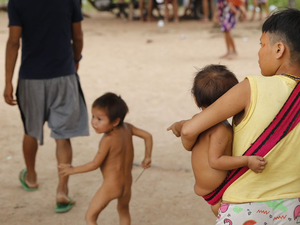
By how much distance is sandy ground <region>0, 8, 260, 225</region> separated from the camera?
3.77 meters

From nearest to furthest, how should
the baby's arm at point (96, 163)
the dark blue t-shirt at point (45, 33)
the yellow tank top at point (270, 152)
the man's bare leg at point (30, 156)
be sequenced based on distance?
the yellow tank top at point (270, 152) < the baby's arm at point (96, 163) < the dark blue t-shirt at point (45, 33) < the man's bare leg at point (30, 156)

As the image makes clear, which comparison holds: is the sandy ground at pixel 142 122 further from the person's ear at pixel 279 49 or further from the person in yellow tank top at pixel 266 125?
the person's ear at pixel 279 49

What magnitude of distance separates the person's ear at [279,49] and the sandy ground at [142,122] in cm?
191

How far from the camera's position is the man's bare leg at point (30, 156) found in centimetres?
399

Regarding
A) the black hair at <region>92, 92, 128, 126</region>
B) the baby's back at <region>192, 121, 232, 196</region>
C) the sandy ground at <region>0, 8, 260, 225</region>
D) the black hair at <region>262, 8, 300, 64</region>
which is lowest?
the sandy ground at <region>0, 8, 260, 225</region>

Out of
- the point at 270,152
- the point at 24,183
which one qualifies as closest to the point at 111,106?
the point at 270,152

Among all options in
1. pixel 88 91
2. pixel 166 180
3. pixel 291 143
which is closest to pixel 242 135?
pixel 291 143

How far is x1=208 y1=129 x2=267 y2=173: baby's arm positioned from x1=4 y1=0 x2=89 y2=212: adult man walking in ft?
6.56

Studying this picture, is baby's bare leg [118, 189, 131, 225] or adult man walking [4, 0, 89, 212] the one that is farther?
adult man walking [4, 0, 89, 212]

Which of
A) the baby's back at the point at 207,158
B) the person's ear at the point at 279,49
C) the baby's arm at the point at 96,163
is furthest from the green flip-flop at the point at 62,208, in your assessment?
the person's ear at the point at 279,49

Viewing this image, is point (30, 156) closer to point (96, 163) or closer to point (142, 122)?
point (96, 163)

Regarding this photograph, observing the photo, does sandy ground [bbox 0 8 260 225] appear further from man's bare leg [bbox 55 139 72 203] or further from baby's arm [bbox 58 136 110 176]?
baby's arm [bbox 58 136 110 176]

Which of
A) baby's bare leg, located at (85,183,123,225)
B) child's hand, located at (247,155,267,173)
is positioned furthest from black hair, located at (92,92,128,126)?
child's hand, located at (247,155,267,173)

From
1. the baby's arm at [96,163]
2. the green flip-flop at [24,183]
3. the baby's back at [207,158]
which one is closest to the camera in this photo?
the baby's back at [207,158]
